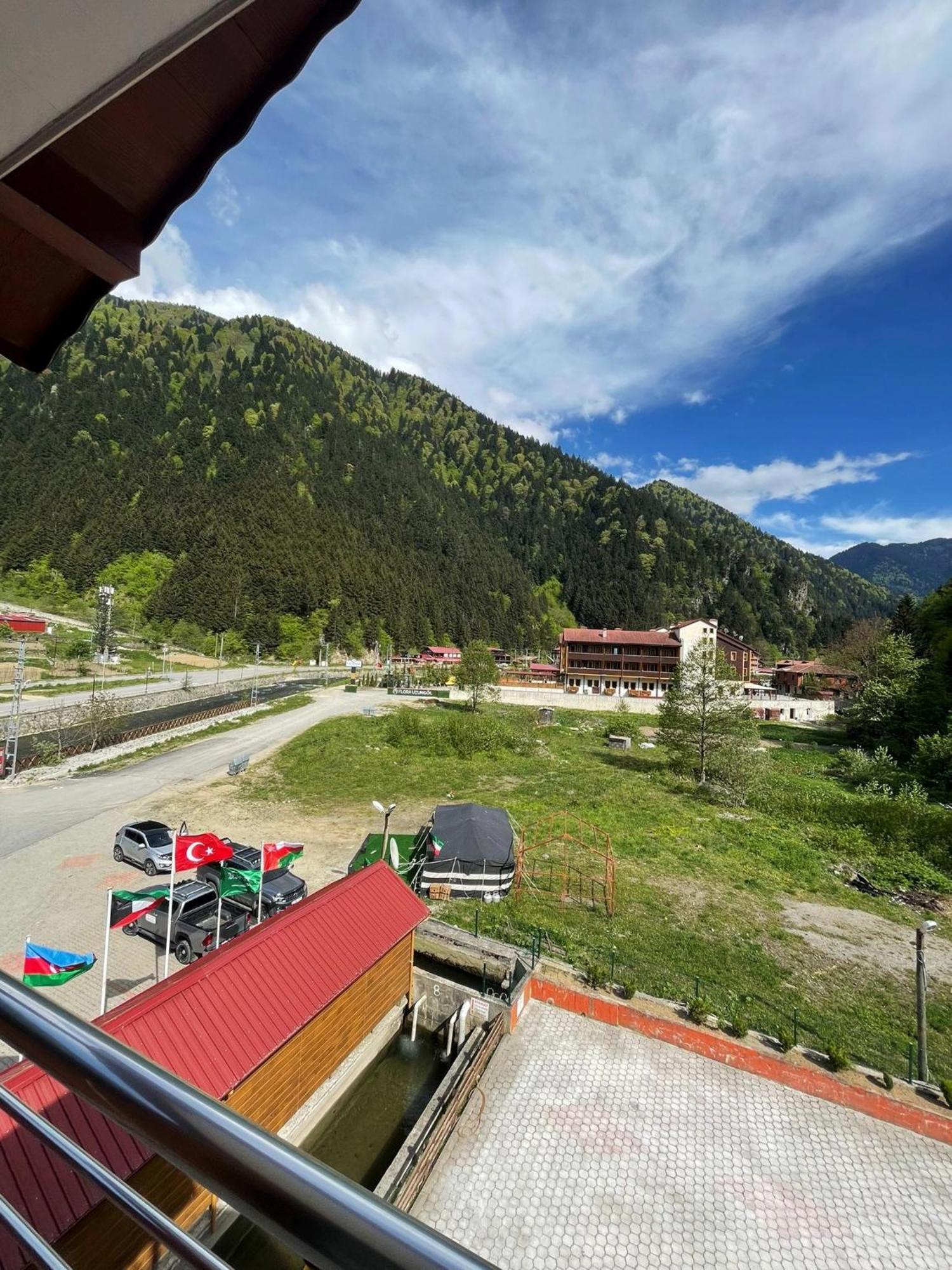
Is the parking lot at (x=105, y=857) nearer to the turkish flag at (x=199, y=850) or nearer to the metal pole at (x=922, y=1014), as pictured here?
the turkish flag at (x=199, y=850)

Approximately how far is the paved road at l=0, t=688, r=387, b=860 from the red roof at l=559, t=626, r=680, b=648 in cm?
4305

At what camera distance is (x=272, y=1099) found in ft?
26.8

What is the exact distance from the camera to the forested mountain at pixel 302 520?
4345 inches

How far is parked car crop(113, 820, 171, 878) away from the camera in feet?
54.0


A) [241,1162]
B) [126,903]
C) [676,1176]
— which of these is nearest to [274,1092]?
[126,903]

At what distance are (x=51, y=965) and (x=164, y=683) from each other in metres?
55.6

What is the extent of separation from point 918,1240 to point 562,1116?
4.32m

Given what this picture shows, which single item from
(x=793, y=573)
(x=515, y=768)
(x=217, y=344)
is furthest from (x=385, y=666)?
(x=217, y=344)

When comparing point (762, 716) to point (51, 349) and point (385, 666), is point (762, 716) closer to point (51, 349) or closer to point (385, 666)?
point (385, 666)

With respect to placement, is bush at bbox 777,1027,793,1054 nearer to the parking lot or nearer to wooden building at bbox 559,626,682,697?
the parking lot

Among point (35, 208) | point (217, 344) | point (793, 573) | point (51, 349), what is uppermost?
point (217, 344)

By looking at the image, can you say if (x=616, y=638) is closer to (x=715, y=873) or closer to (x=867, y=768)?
(x=867, y=768)

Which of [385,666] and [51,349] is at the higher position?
[51,349]

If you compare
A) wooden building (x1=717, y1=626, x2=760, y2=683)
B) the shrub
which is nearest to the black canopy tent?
the shrub
